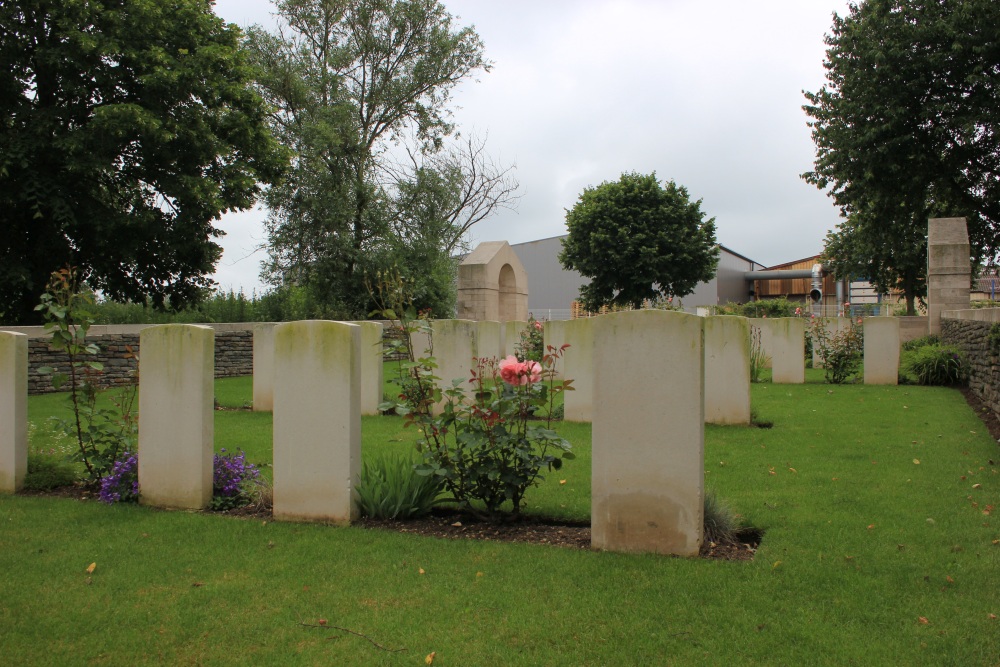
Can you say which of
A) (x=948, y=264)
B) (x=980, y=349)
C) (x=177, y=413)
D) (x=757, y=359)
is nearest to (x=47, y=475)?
(x=177, y=413)

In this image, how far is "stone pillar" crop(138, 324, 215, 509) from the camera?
500cm

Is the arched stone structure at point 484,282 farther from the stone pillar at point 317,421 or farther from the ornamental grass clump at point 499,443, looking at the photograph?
the ornamental grass clump at point 499,443

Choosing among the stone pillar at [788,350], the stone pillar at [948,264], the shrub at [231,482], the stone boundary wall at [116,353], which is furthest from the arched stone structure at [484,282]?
the shrub at [231,482]

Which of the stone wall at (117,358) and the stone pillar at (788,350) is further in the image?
the stone pillar at (788,350)

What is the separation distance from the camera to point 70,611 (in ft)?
11.1

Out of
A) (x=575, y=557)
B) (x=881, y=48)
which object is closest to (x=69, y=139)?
(x=575, y=557)

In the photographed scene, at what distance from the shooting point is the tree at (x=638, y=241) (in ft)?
107

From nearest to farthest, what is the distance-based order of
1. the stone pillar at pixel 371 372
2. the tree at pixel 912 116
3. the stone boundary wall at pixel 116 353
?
1. the stone pillar at pixel 371 372
2. the stone boundary wall at pixel 116 353
3. the tree at pixel 912 116

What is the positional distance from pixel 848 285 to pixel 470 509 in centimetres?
4547

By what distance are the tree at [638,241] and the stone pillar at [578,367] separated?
23.9 metres

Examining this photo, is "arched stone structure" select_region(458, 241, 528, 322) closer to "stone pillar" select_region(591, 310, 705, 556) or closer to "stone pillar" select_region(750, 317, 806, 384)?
"stone pillar" select_region(750, 317, 806, 384)

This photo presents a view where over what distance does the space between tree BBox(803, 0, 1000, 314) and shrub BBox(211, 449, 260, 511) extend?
61.3 feet

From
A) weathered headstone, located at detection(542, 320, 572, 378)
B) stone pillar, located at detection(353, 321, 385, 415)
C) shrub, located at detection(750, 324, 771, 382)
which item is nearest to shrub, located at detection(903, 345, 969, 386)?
shrub, located at detection(750, 324, 771, 382)

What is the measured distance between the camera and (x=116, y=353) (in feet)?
46.0
